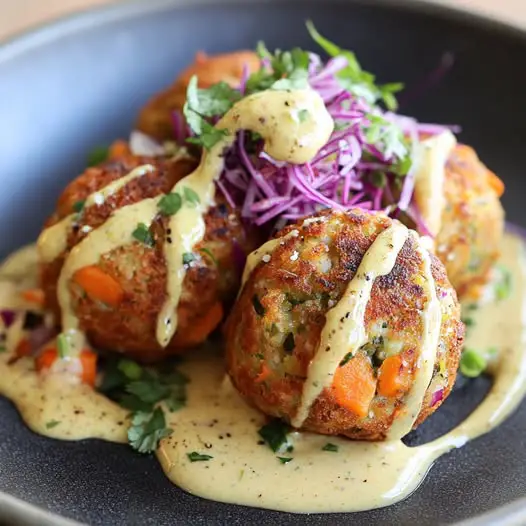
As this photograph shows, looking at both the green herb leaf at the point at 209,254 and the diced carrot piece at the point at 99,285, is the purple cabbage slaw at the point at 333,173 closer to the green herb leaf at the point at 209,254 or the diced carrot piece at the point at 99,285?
the green herb leaf at the point at 209,254

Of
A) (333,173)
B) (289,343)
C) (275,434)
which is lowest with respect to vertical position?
(275,434)

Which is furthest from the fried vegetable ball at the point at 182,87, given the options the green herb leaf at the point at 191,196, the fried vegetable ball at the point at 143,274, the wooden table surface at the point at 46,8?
the wooden table surface at the point at 46,8

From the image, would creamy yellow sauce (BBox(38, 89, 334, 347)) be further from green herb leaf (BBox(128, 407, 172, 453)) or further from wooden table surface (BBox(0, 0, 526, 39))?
wooden table surface (BBox(0, 0, 526, 39))

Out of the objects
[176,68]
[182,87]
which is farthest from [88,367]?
[176,68]

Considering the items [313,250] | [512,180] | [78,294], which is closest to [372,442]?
[313,250]

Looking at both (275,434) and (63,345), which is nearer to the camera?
(275,434)

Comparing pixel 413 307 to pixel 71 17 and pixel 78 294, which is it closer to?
pixel 78 294

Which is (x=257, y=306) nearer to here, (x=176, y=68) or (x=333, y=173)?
(x=333, y=173)
